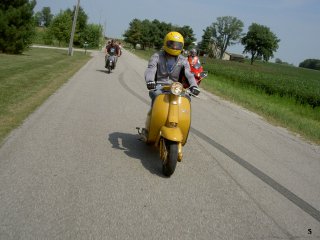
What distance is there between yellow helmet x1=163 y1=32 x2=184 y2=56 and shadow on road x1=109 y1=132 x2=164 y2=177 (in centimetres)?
166

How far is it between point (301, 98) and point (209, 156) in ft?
58.3

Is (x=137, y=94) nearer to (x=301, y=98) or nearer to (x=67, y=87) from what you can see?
(x=67, y=87)

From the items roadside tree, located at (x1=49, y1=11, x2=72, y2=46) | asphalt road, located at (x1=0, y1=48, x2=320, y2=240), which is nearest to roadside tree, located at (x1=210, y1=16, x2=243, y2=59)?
roadside tree, located at (x1=49, y1=11, x2=72, y2=46)

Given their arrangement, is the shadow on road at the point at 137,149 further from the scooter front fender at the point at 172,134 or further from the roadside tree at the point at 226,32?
the roadside tree at the point at 226,32

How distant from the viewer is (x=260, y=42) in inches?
5020

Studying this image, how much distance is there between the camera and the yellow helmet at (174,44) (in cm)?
632

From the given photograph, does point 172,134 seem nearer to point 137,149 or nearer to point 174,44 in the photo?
point 137,149

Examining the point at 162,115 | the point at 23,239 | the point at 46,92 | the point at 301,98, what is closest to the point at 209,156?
the point at 162,115

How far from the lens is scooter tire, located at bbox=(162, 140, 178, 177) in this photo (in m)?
5.42

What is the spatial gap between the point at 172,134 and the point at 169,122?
28 cm

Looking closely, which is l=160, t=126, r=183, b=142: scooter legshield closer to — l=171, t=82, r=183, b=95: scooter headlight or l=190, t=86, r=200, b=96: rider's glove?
l=171, t=82, r=183, b=95: scooter headlight

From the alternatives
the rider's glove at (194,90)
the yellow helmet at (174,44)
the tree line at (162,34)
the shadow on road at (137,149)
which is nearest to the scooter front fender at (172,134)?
the shadow on road at (137,149)

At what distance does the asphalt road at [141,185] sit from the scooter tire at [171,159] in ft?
0.44

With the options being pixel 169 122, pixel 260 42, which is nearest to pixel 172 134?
pixel 169 122
